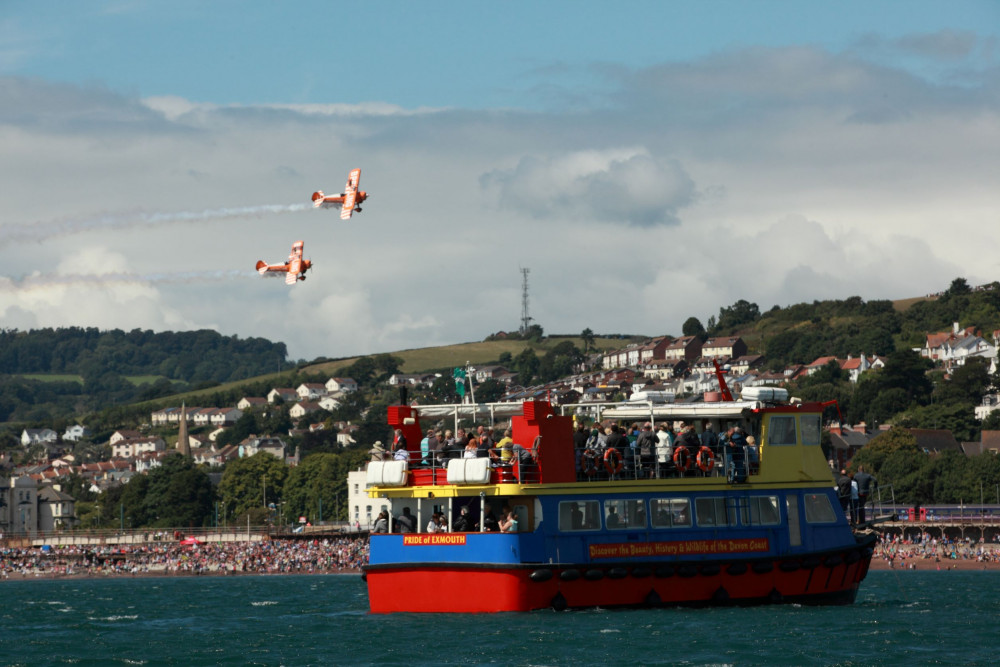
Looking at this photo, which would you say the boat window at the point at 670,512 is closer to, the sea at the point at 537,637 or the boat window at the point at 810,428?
the sea at the point at 537,637

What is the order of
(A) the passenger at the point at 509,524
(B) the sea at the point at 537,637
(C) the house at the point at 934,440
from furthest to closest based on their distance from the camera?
(C) the house at the point at 934,440 → (A) the passenger at the point at 509,524 → (B) the sea at the point at 537,637

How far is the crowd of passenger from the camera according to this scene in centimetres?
3916

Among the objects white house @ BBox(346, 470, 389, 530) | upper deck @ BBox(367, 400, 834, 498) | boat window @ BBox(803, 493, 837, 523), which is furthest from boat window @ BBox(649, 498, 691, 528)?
white house @ BBox(346, 470, 389, 530)

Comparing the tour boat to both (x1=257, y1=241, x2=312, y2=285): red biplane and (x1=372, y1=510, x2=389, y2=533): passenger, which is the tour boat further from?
(x1=257, y1=241, x2=312, y2=285): red biplane

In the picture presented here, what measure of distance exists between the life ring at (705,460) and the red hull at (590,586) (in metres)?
2.64

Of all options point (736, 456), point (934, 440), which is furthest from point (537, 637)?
point (934, 440)

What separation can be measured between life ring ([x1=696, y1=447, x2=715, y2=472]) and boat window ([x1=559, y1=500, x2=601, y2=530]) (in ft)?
10.4

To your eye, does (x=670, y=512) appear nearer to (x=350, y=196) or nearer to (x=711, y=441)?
(x=711, y=441)

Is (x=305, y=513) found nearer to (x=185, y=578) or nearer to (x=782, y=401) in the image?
(x=185, y=578)

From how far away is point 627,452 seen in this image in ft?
130

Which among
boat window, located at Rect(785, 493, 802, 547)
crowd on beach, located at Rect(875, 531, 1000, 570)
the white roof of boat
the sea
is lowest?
crowd on beach, located at Rect(875, 531, 1000, 570)

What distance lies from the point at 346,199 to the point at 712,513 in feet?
143

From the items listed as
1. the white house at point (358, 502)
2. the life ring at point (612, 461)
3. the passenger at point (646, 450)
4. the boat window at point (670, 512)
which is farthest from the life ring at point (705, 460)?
the white house at point (358, 502)

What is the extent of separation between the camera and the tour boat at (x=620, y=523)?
38.2m
